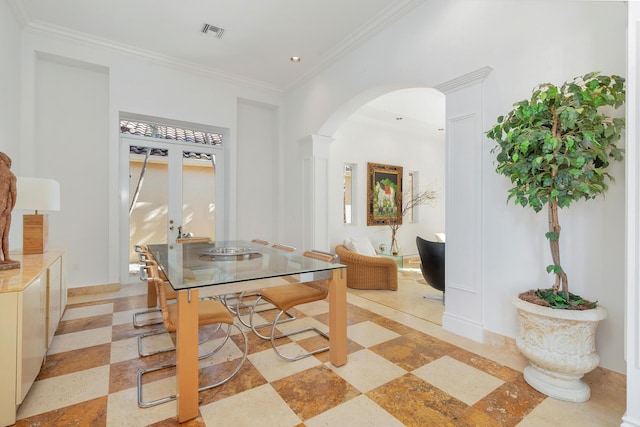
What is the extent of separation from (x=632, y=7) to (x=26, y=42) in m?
5.67

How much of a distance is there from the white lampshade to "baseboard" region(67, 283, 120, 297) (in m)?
1.97

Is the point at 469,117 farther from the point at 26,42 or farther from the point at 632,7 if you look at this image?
the point at 26,42

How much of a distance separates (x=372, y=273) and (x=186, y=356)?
10.5ft

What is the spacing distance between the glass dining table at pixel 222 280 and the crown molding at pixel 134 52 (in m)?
3.17

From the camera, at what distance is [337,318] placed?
2.19 metres

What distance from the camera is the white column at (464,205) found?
258 cm

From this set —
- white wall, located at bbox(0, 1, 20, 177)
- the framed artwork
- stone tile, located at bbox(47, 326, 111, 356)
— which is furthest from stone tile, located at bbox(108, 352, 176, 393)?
the framed artwork

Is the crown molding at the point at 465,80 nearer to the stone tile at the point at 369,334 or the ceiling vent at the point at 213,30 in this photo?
the stone tile at the point at 369,334

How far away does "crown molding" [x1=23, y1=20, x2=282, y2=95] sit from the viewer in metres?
3.62

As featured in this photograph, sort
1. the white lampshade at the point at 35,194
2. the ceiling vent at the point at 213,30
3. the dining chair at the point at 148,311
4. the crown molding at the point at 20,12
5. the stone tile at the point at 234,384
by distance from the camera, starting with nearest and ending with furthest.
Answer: the stone tile at the point at 234,384, the white lampshade at the point at 35,194, the dining chair at the point at 148,311, the crown molding at the point at 20,12, the ceiling vent at the point at 213,30

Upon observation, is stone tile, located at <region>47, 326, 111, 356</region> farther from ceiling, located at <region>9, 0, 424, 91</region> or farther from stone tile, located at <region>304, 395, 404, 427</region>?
ceiling, located at <region>9, 0, 424, 91</region>

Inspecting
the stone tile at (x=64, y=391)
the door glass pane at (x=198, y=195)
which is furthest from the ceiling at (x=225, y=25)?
the stone tile at (x=64, y=391)

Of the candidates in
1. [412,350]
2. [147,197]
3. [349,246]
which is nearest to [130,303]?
[147,197]

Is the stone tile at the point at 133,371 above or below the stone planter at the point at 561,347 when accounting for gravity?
below
